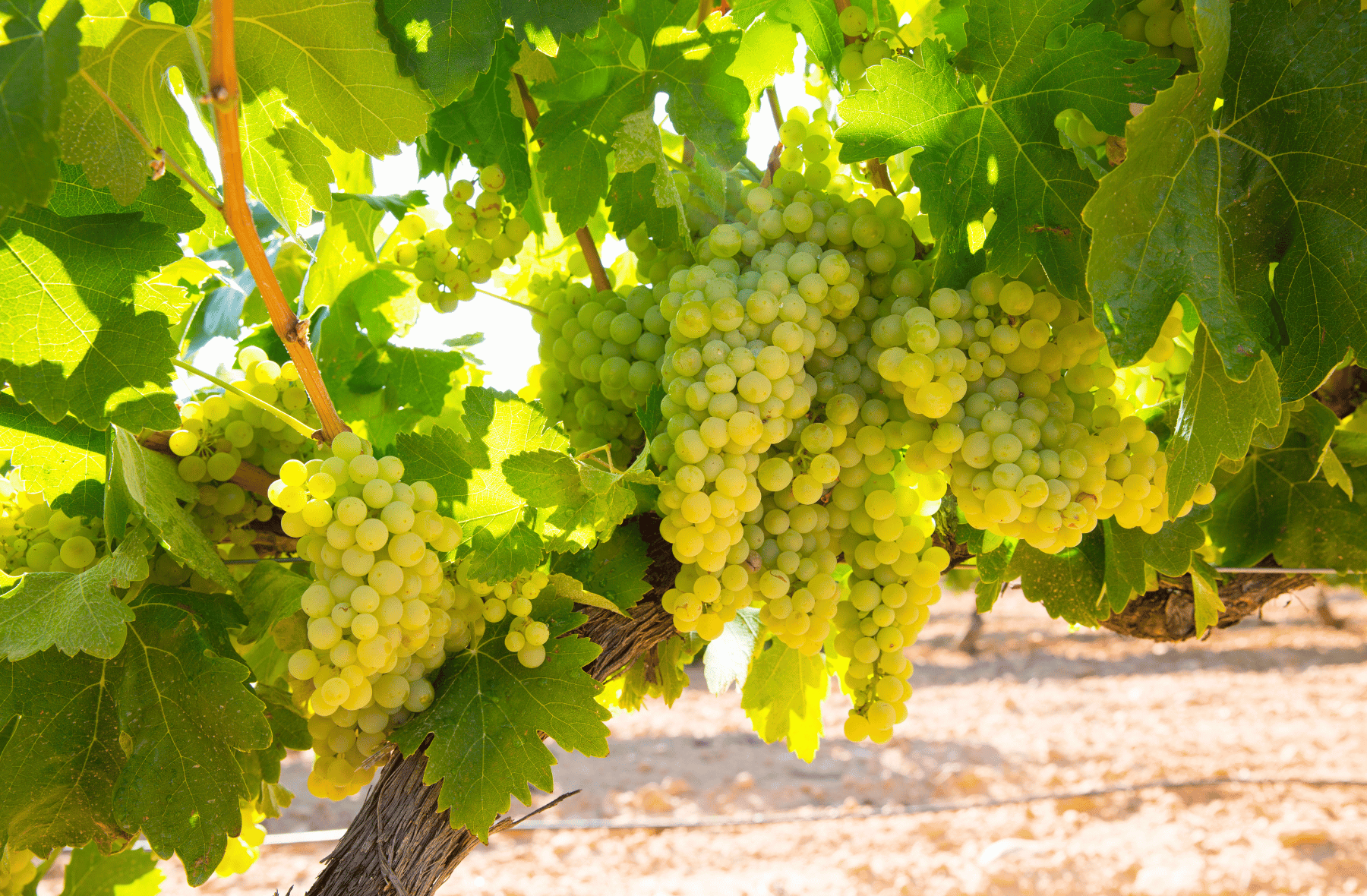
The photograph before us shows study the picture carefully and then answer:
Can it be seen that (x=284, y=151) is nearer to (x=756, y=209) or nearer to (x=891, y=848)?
(x=756, y=209)

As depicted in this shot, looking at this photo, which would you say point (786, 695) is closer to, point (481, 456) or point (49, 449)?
point (481, 456)

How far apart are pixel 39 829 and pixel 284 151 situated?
24.4 inches

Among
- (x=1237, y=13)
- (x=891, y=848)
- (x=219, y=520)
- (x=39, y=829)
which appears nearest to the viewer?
(x=1237, y=13)

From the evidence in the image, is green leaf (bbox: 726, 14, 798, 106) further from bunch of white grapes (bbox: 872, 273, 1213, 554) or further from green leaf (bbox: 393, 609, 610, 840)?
green leaf (bbox: 393, 609, 610, 840)

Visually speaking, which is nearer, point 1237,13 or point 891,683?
point 1237,13

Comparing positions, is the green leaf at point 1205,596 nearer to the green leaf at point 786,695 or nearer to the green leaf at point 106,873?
the green leaf at point 786,695

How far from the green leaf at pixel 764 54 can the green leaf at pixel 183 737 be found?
2.26ft

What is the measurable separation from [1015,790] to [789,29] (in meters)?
5.33

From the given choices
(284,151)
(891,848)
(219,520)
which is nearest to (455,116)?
(284,151)

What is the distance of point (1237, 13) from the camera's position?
2.18ft

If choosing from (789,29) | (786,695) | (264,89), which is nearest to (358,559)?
(264,89)

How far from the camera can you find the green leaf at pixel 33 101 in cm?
48

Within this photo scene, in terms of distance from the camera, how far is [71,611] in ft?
2.16

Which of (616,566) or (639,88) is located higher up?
(639,88)
